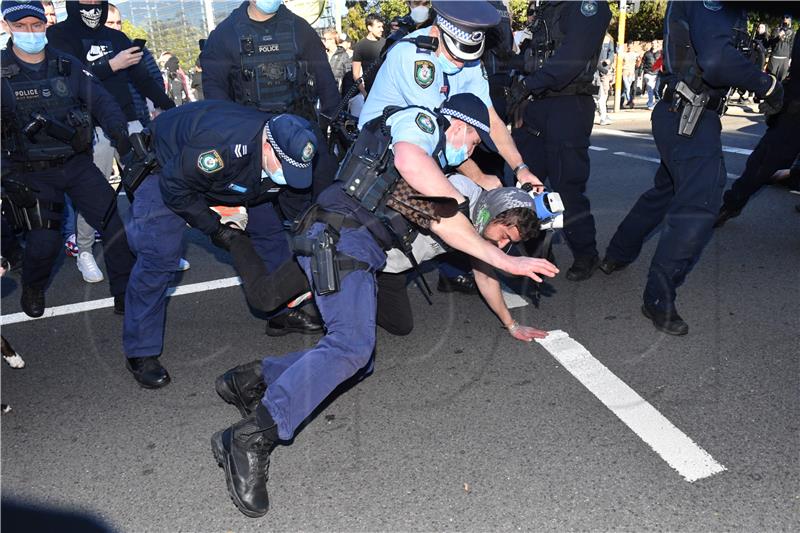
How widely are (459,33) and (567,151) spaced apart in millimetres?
1605

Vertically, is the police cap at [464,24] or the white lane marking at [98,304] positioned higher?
the police cap at [464,24]

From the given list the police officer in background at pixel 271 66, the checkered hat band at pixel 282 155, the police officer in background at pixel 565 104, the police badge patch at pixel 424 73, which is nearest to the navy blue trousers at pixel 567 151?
the police officer in background at pixel 565 104

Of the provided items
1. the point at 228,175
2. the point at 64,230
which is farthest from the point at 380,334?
the point at 64,230

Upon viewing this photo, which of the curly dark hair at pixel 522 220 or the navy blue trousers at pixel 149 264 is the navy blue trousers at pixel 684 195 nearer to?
the curly dark hair at pixel 522 220

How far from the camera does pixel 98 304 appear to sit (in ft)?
15.8

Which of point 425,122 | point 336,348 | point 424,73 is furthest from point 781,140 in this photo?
point 336,348

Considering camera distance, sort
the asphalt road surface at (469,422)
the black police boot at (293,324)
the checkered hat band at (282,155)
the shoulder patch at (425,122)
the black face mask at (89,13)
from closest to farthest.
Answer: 1. the asphalt road surface at (469,422)
2. the shoulder patch at (425,122)
3. the checkered hat band at (282,155)
4. the black police boot at (293,324)
5. the black face mask at (89,13)

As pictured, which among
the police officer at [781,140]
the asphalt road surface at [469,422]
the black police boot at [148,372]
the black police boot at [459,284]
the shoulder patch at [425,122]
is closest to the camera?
the asphalt road surface at [469,422]

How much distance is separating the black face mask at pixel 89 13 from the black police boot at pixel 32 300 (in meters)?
2.30

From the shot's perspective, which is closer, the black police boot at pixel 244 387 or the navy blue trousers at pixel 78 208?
the black police boot at pixel 244 387

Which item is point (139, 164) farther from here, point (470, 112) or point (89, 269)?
point (89, 269)

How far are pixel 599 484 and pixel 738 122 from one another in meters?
12.4

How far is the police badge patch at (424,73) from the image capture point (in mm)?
3170

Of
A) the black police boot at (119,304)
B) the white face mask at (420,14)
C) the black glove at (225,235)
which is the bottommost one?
the black police boot at (119,304)
